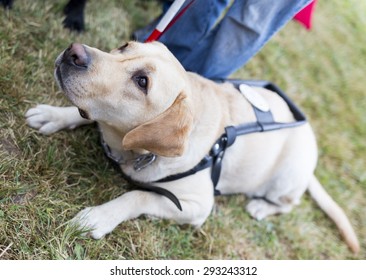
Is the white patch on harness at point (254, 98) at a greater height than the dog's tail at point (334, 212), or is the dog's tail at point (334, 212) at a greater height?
the white patch on harness at point (254, 98)

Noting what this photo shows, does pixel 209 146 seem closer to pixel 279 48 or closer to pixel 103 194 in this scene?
pixel 103 194

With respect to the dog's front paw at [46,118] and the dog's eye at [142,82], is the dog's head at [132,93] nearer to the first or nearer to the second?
the dog's eye at [142,82]

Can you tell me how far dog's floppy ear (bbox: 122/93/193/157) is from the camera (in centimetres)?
269

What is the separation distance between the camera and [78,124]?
3480 mm

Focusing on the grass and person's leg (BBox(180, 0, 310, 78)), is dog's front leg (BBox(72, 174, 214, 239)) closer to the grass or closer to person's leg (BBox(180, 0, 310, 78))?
the grass

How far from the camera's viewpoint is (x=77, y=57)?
8.55ft

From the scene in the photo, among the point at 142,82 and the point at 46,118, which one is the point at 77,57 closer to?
the point at 142,82

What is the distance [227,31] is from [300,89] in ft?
6.98

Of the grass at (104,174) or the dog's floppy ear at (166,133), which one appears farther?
the grass at (104,174)

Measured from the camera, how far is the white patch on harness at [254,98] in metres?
3.59

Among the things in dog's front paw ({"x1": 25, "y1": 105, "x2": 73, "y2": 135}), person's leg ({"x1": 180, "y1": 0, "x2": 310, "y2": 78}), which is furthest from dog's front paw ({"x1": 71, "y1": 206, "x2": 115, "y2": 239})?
person's leg ({"x1": 180, "y1": 0, "x2": 310, "y2": 78})

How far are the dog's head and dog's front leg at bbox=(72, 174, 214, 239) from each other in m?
0.53

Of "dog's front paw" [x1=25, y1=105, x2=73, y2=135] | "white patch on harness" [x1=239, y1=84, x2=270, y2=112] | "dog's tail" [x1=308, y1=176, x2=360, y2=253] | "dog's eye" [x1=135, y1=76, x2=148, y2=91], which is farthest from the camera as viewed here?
"dog's tail" [x1=308, y1=176, x2=360, y2=253]

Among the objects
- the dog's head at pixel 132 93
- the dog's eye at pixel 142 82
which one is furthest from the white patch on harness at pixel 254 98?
the dog's eye at pixel 142 82
